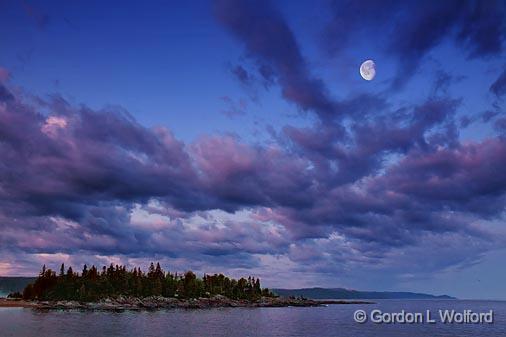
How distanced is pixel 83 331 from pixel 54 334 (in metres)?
10.7

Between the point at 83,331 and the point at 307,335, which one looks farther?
the point at 307,335

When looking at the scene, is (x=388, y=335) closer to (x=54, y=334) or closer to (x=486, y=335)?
(x=486, y=335)

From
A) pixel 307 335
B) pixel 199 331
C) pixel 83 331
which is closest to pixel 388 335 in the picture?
pixel 307 335

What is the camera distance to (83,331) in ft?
364

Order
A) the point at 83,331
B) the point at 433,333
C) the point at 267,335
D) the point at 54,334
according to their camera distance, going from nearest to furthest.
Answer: the point at 54,334 → the point at 83,331 → the point at 267,335 → the point at 433,333

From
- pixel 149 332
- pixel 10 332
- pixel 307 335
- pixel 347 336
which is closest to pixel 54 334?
pixel 10 332

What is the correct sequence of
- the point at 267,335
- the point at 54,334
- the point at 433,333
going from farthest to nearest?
the point at 433,333 < the point at 267,335 < the point at 54,334

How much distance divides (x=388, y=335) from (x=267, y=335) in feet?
107

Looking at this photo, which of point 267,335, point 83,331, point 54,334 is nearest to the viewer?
point 54,334

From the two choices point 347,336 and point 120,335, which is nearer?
point 120,335

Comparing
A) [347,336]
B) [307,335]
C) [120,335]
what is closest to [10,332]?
[120,335]

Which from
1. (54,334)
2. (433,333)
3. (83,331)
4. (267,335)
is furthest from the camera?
(433,333)

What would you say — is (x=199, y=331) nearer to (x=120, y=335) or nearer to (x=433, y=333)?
(x=120, y=335)

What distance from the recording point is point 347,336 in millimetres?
120938
